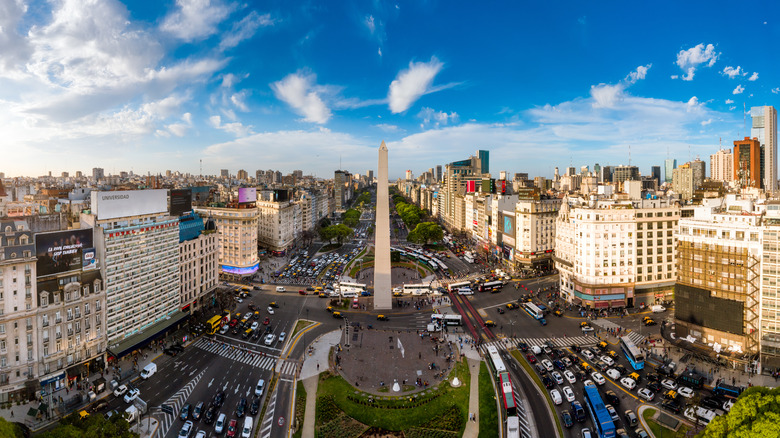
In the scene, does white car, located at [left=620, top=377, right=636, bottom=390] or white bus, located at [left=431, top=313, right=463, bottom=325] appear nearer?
white car, located at [left=620, top=377, right=636, bottom=390]

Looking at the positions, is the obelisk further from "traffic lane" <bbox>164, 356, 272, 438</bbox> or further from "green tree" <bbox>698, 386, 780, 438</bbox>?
"green tree" <bbox>698, 386, 780, 438</bbox>

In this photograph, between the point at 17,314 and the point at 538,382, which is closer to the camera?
the point at 17,314

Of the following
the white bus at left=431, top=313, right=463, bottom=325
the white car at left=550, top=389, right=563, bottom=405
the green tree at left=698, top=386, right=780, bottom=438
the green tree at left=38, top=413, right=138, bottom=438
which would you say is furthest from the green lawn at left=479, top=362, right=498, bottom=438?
the green tree at left=38, top=413, right=138, bottom=438

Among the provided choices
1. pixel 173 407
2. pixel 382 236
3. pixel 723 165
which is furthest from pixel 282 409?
pixel 723 165

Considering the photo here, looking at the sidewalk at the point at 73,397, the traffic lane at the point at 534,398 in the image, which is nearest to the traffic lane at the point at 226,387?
the sidewalk at the point at 73,397

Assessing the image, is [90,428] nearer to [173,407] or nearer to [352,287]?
[173,407]

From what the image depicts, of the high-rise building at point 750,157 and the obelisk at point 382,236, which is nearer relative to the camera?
the obelisk at point 382,236

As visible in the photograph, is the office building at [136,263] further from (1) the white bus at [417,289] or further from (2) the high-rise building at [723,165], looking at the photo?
(2) the high-rise building at [723,165]
